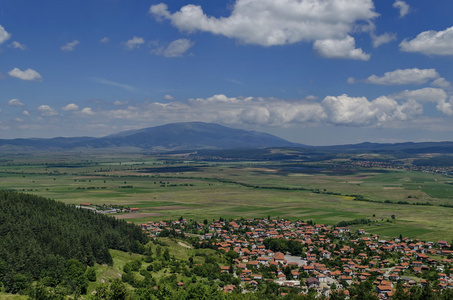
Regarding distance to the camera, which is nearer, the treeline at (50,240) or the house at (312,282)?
the treeline at (50,240)

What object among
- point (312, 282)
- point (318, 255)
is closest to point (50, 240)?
point (312, 282)

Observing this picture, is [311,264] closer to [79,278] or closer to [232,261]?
[232,261]

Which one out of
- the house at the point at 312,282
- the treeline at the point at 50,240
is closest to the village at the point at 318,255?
the house at the point at 312,282

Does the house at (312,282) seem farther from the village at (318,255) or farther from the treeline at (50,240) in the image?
the treeline at (50,240)

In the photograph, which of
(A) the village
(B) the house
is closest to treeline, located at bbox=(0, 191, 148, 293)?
(A) the village

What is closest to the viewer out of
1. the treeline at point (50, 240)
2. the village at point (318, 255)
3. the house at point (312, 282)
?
the treeline at point (50, 240)
